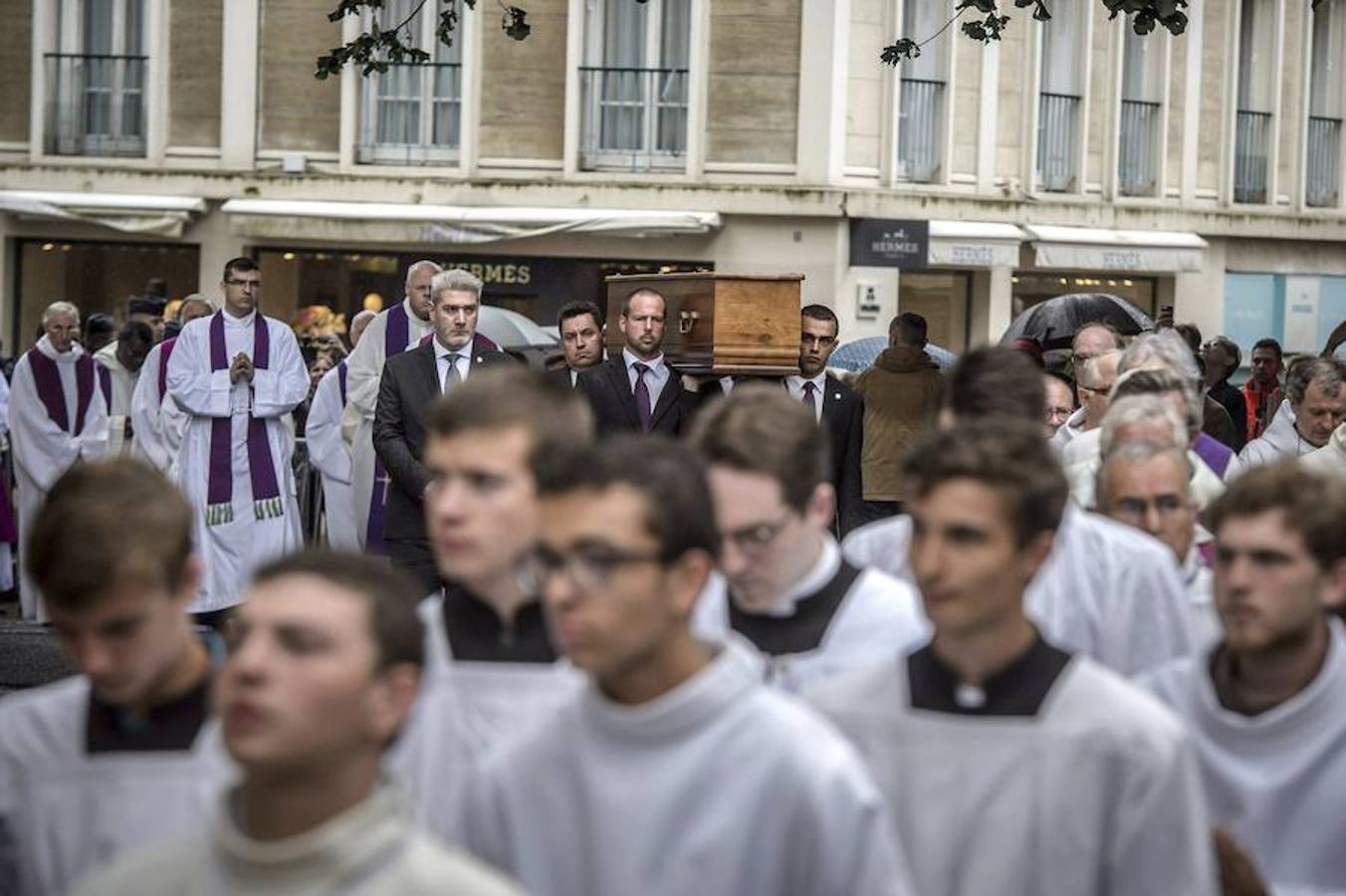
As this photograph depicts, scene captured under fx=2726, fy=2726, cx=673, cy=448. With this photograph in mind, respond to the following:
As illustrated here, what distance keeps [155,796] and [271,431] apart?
425 inches

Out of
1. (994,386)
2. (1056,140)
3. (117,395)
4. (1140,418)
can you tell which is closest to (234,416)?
(117,395)

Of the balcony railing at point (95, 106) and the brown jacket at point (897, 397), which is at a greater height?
the balcony railing at point (95, 106)

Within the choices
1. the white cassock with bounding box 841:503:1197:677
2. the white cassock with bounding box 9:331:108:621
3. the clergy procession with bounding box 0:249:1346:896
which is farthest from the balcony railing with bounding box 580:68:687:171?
the white cassock with bounding box 841:503:1197:677

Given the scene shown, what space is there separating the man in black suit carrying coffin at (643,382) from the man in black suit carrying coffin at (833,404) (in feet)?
1.95

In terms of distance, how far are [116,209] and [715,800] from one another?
27.2 metres

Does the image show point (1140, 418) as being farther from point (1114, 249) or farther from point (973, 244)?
point (1114, 249)

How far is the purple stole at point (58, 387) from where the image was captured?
741 inches

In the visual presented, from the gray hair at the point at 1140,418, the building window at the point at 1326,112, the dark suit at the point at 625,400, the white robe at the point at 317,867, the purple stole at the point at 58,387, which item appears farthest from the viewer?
the building window at the point at 1326,112

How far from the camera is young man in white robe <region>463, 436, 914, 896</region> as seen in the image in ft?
15.2

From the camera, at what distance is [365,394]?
1598cm

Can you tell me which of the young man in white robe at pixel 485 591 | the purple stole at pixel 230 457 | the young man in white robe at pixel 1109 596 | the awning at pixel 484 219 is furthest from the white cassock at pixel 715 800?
the awning at pixel 484 219

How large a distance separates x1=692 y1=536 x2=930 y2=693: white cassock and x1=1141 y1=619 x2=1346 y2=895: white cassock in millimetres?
732

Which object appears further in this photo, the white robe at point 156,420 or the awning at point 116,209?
the awning at point 116,209

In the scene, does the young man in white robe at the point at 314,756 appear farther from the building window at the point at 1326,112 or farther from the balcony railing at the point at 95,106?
the building window at the point at 1326,112
